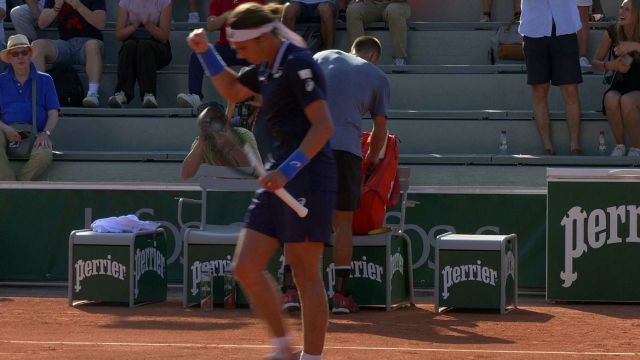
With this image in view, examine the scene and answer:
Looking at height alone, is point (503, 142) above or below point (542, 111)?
below

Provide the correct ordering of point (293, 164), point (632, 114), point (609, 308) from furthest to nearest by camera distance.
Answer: point (632, 114)
point (609, 308)
point (293, 164)

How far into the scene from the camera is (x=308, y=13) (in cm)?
1459

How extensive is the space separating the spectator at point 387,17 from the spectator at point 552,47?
1981 millimetres

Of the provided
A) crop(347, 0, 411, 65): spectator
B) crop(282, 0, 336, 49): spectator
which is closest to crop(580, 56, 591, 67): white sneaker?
crop(347, 0, 411, 65): spectator

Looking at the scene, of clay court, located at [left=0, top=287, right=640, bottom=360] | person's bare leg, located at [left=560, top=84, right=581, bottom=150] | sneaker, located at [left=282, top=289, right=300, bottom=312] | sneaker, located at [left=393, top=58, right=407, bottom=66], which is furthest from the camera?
sneaker, located at [left=393, top=58, right=407, bottom=66]

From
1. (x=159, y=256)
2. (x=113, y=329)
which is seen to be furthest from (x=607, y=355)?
(x=159, y=256)

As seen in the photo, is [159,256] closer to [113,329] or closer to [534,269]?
[113,329]

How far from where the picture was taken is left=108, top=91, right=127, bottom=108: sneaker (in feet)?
47.1

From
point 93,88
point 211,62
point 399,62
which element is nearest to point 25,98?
point 93,88

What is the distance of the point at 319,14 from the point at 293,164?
857cm

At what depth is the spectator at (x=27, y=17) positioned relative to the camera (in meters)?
15.3

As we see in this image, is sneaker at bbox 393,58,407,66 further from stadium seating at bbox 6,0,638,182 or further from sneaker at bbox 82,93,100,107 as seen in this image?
sneaker at bbox 82,93,100,107

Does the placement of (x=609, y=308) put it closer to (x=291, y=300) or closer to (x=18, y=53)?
(x=291, y=300)

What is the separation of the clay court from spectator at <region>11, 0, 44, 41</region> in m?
5.28
